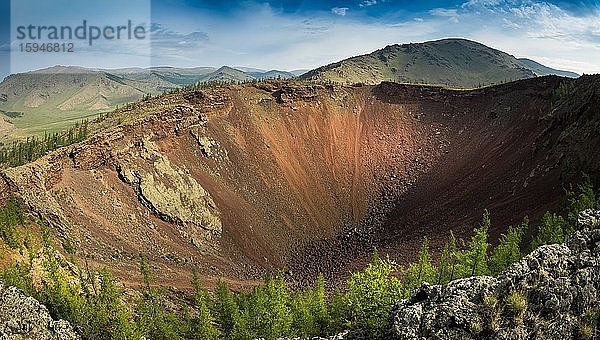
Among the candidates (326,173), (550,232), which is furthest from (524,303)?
(326,173)

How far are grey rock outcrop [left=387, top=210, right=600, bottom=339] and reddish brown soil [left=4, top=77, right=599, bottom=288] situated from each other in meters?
31.8

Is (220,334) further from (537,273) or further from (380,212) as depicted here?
(380,212)

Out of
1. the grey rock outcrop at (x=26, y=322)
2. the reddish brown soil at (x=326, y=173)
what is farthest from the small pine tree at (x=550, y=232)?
the grey rock outcrop at (x=26, y=322)

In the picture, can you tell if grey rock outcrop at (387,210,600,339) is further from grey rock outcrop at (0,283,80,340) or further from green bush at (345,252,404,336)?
grey rock outcrop at (0,283,80,340)

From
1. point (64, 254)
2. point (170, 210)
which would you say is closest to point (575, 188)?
point (170, 210)

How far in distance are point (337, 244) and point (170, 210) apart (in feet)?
72.0

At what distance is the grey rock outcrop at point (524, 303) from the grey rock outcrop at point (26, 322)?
50.5 feet

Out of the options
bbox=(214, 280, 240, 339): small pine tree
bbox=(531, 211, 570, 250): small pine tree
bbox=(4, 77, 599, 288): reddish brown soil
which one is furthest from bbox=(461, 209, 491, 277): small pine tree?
bbox=(214, 280, 240, 339): small pine tree

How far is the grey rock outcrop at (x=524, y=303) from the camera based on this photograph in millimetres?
12516

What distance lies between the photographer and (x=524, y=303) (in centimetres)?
1281

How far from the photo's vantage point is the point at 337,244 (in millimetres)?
57000

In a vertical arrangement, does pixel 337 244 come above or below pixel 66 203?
below

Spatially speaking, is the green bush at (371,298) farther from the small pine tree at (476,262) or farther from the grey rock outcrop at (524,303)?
the grey rock outcrop at (524,303)

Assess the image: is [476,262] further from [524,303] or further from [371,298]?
[524,303]
